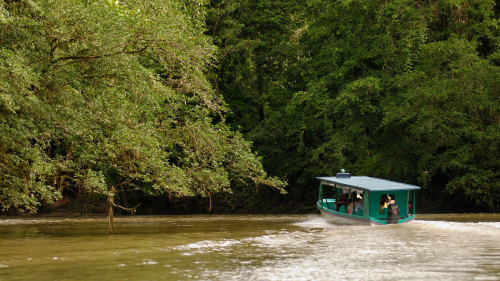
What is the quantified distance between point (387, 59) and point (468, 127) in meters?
5.95

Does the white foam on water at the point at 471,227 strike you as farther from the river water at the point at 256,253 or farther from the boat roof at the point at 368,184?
the boat roof at the point at 368,184

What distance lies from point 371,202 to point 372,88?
797cm

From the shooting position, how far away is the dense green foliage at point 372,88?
32812 millimetres

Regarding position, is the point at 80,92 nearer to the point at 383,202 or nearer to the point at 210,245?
the point at 210,245

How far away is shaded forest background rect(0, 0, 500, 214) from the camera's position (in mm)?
19750

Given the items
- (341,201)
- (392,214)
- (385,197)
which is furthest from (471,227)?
(341,201)

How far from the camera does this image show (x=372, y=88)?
34.0 meters

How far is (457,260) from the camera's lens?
53.4 feet

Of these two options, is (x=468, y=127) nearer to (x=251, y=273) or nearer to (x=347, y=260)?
(x=347, y=260)

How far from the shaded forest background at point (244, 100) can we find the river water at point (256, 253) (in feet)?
5.73

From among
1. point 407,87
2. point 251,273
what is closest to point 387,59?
point 407,87

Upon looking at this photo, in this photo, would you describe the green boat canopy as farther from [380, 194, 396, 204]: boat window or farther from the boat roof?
[380, 194, 396, 204]: boat window

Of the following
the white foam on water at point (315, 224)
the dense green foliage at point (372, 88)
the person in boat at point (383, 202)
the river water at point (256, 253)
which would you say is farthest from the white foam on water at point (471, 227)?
the dense green foliage at point (372, 88)

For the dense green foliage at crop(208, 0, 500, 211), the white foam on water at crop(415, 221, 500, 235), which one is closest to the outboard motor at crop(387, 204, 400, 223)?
the white foam on water at crop(415, 221, 500, 235)
